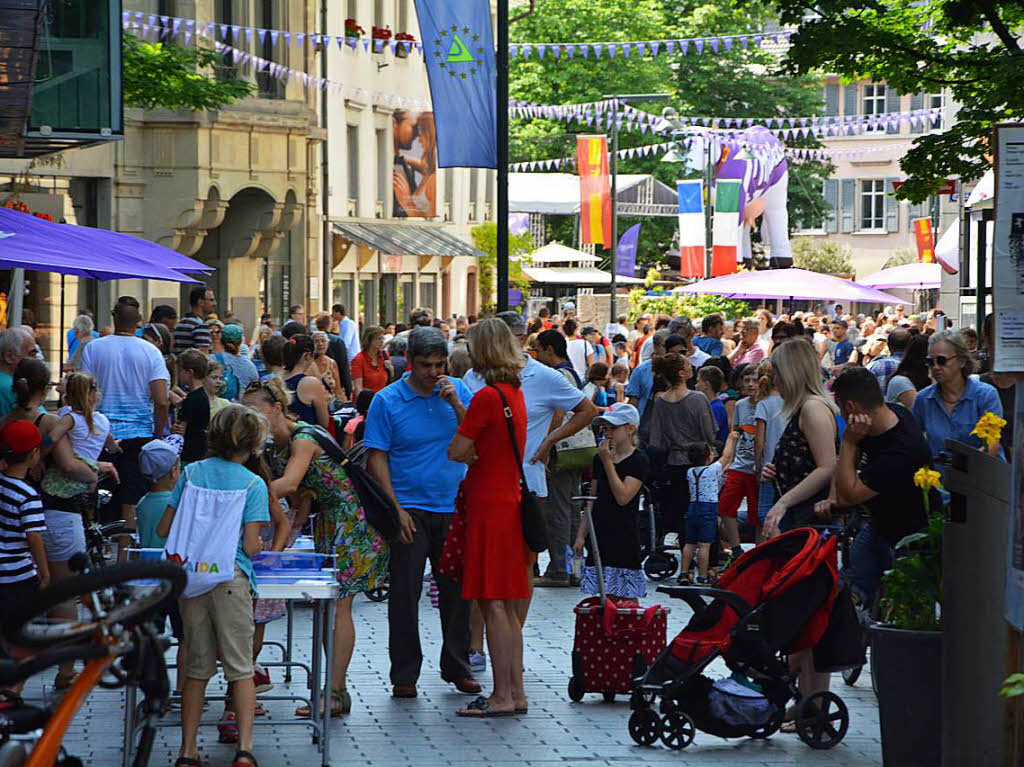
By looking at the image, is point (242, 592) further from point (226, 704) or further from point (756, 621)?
point (756, 621)

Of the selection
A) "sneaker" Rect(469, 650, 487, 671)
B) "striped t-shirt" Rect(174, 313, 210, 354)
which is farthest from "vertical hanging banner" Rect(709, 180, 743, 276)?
"sneaker" Rect(469, 650, 487, 671)

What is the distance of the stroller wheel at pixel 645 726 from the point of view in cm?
854

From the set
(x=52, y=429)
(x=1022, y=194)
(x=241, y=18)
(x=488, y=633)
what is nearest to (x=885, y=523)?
(x=488, y=633)

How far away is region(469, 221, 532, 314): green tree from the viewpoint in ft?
159

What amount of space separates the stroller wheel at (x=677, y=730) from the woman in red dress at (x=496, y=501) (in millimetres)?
956

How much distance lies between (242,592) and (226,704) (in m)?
1.44

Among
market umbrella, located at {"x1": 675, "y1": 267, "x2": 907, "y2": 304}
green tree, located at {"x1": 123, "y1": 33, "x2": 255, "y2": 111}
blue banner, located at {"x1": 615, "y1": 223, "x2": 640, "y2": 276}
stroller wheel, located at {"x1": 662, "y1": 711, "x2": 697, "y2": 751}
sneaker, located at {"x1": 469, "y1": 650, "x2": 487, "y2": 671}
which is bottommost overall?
sneaker, located at {"x1": 469, "y1": 650, "x2": 487, "y2": 671}

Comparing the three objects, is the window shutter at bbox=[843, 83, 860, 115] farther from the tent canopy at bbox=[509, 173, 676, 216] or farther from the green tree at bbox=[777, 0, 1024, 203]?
the green tree at bbox=[777, 0, 1024, 203]

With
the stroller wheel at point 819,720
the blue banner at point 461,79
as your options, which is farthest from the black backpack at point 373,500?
the blue banner at point 461,79

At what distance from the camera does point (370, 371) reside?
1883cm

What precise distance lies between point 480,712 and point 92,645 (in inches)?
217

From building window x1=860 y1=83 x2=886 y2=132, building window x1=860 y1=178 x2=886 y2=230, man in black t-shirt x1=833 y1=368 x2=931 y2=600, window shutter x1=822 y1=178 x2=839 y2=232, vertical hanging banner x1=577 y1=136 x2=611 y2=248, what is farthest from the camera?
window shutter x1=822 y1=178 x2=839 y2=232

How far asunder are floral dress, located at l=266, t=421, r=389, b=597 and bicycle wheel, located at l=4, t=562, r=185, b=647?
15.8 ft

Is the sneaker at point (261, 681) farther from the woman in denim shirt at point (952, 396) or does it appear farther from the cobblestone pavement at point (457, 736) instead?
the woman in denim shirt at point (952, 396)
